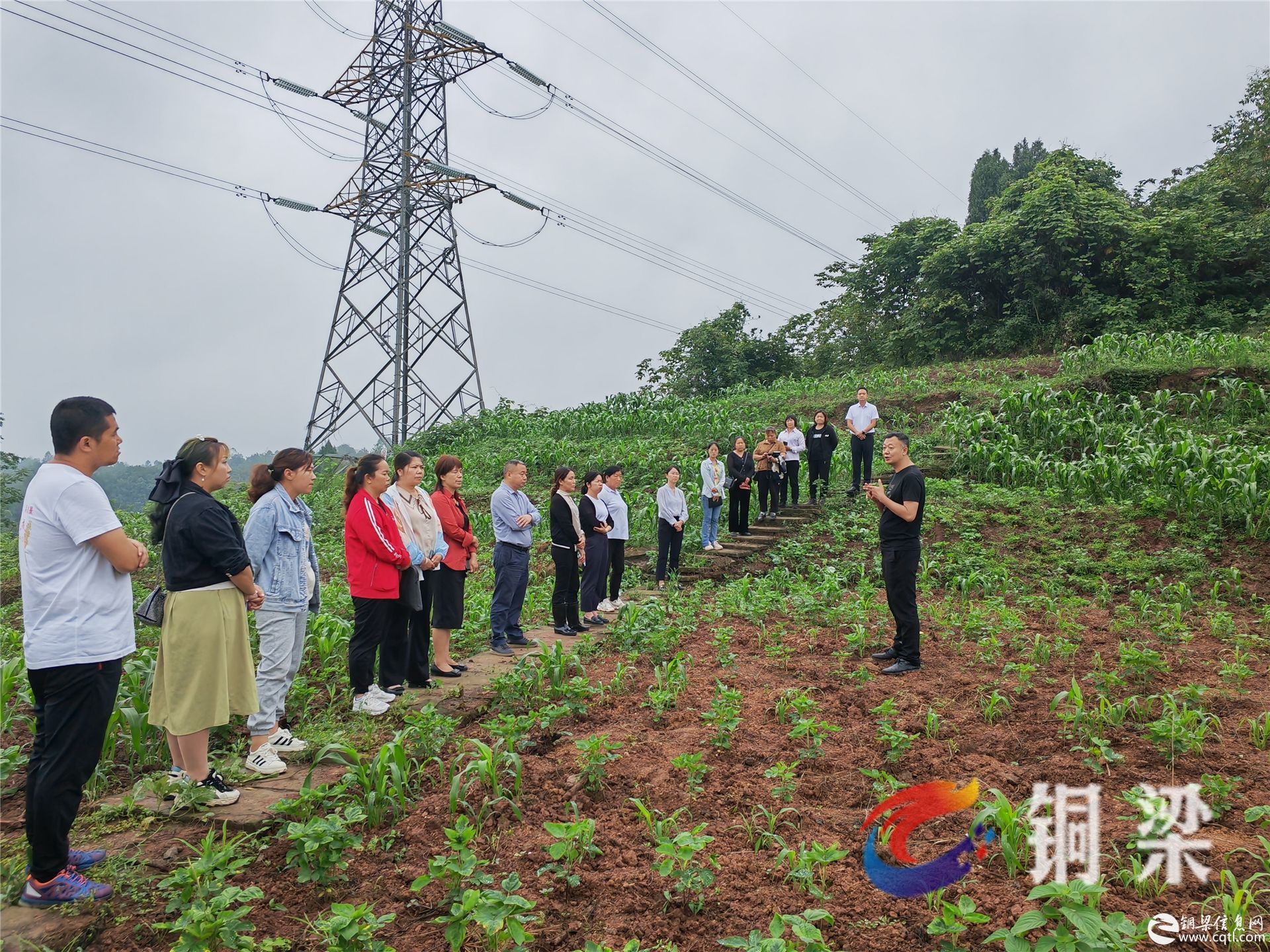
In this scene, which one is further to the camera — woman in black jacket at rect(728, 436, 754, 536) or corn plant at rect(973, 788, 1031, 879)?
woman in black jacket at rect(728, 436, 754, 536)

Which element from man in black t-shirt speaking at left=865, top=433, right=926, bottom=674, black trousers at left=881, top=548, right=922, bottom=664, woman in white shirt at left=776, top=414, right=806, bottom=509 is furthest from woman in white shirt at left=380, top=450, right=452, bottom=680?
woman in white shirt at left=776, top=414, right=806, bottom=509

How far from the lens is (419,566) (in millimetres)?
5051

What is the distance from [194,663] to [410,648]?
180 cm

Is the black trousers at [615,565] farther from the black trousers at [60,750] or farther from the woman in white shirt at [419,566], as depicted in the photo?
the black trousers at [60,750]

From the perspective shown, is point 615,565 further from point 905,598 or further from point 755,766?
point 755,766

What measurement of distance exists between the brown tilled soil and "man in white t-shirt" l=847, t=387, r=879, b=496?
5.92 m

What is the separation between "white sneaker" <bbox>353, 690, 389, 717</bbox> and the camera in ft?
15.3

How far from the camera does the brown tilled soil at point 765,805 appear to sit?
104 inches

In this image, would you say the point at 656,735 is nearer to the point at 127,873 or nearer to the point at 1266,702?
the point at 127,873

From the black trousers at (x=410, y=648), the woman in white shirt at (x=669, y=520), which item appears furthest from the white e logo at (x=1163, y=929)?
the woman in white shirt at (x=669, y=520)

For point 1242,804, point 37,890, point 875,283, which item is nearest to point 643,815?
point 37,890

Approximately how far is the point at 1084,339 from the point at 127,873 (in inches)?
951

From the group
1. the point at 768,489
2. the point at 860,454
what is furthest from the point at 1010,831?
the point at 860,454

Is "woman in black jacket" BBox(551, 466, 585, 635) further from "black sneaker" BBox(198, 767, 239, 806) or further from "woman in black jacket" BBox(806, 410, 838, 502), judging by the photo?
"woman in black jacket" BBox(806, 410, 838, 502)
